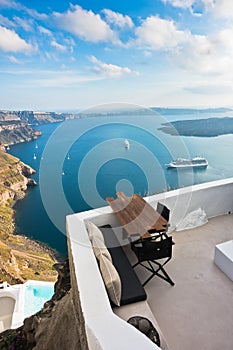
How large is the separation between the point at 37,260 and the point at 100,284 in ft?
70.9

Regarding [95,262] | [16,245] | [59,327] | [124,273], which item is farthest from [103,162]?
[16,245]

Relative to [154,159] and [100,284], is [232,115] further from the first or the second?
[100,284]

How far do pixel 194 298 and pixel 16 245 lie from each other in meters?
22.8

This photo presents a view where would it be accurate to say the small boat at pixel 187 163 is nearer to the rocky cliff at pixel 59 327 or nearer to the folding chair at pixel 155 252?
the folding chair at pixel 155 252

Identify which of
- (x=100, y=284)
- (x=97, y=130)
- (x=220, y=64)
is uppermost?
(x=220, y=64)

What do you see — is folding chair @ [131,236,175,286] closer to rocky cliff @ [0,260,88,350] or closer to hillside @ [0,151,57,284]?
rocky cliff @ [0,260,88,350]

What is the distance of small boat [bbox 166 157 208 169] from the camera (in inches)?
182

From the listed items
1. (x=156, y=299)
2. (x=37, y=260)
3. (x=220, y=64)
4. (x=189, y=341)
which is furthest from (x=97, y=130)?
(x=37, y=260)

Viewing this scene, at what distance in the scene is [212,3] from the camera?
567 cm

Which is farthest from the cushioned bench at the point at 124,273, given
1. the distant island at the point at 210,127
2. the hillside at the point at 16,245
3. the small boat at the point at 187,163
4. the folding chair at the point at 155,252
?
the hillside at the point at 16,245

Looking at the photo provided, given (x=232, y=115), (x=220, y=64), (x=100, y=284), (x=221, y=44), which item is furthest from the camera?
(x=220, y=64)

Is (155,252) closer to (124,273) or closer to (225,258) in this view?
(124,273)

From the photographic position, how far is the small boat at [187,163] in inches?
182

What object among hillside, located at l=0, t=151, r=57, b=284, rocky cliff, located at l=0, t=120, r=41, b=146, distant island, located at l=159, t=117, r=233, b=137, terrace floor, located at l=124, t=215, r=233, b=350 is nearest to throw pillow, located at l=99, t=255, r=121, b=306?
terrace floor, located at l=124, t=215, r=233, b=350
